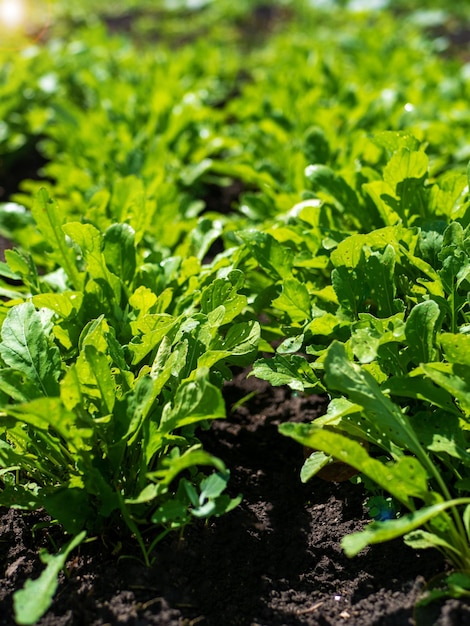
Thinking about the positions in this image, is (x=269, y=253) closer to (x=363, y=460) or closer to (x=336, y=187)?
(x=336, y=187)

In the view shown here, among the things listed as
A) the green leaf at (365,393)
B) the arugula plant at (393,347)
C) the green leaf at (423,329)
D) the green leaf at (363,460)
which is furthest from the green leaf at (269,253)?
the green leaf at (363,460)

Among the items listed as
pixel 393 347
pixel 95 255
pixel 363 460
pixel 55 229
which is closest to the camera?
pixel 363 460

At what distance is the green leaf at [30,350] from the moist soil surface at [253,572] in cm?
38

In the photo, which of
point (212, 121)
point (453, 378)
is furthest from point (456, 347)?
point (212, 121)

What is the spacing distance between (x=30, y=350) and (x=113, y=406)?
0.29 meters

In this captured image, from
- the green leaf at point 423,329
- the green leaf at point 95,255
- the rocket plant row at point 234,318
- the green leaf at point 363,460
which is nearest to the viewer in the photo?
the green leaf at point 363,460

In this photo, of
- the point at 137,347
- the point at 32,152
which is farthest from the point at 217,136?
the point at 137,347

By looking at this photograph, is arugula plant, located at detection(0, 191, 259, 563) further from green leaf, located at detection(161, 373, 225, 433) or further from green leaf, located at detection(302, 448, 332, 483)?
green leaf, located at detection(302, 448, 332, 483)

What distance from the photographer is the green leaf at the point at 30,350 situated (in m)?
1.93

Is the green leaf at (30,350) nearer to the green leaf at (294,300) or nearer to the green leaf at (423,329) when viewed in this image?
the green leaf at (294,300)

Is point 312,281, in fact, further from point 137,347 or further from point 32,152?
point 32,152

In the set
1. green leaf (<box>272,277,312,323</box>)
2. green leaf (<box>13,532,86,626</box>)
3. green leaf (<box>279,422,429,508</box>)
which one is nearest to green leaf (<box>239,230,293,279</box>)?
green leaf (<box>272,277,312,323</box>)

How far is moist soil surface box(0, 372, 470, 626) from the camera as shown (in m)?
1.69

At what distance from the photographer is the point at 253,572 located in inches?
73.8
